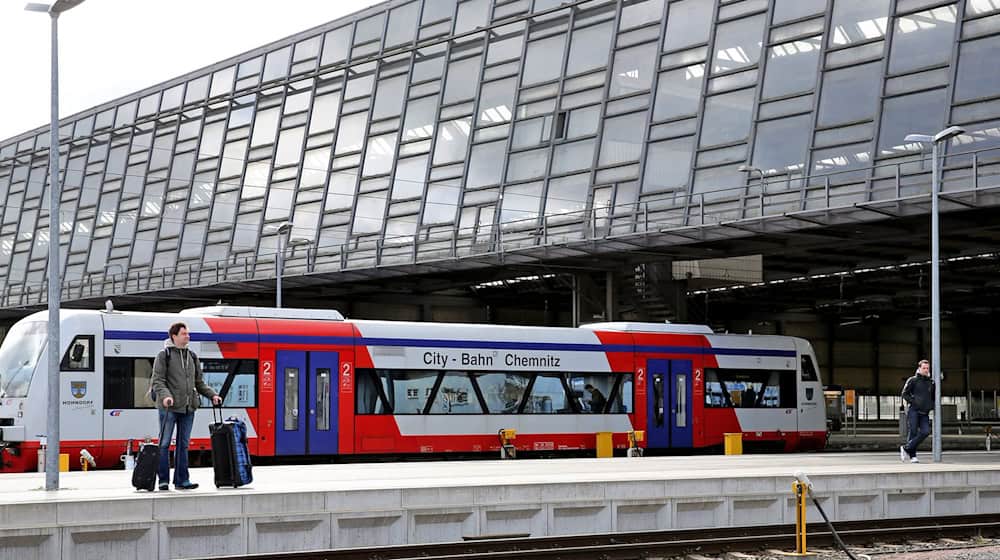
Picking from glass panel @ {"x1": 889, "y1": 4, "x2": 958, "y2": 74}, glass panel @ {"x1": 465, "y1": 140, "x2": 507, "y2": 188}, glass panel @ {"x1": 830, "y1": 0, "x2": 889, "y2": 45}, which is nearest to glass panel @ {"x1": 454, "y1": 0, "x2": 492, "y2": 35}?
glass panel @ {"x1": 465, "y1": 140, "x2": 507, "y2": 188}

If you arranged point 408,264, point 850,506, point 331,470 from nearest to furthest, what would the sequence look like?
point 850,506 < point 331,470 < point 408,264

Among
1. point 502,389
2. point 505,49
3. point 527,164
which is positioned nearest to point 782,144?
point 527,164

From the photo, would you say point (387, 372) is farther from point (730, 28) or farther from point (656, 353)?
point (730, 28)

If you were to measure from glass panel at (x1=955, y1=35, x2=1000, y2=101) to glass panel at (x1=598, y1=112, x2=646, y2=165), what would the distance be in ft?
29.4

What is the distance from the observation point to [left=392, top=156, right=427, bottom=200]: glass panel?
1613 inches

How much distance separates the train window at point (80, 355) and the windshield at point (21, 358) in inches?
25.6

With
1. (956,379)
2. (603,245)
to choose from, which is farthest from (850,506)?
(956,379)

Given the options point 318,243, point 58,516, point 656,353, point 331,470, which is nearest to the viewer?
point 58,516

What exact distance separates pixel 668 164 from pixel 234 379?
14445mm

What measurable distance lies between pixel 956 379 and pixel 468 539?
208ft

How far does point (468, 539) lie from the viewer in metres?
15.3

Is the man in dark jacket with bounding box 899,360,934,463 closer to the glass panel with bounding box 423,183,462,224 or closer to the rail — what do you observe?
the rail

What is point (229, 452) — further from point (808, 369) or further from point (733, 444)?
point (808, 369)

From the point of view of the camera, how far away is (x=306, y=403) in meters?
25.5
